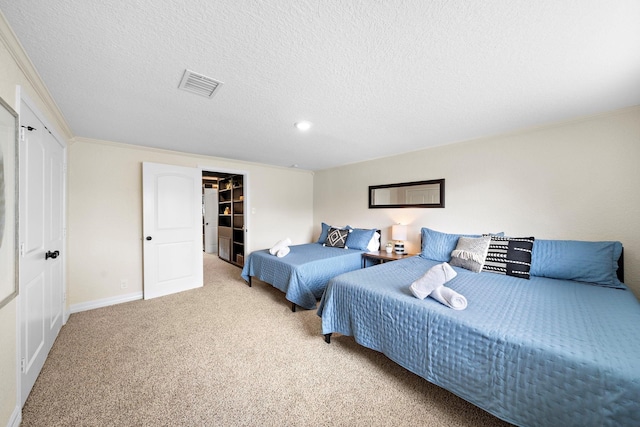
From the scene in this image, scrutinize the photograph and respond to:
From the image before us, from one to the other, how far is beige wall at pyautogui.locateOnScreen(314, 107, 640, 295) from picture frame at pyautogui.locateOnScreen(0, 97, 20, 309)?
4.07 meters

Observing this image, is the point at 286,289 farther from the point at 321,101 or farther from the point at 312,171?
the point at 312,171

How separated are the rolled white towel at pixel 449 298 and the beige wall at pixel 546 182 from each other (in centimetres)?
186

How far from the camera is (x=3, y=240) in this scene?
1.21 meters

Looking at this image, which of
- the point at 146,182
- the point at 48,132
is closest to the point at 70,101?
the point at 48,132

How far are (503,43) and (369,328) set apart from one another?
2125mm

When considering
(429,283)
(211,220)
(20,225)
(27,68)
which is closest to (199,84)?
A: (27,68)

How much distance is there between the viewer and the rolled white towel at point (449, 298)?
5.13ft

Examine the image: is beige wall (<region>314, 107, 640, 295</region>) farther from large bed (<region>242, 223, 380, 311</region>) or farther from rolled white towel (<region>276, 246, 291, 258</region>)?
rolled white towel (<region>276, 246, 291, 258</region>)

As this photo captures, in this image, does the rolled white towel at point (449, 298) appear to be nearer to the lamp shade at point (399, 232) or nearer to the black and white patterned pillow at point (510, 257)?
the black and white patterned pillow at point (510, 257)

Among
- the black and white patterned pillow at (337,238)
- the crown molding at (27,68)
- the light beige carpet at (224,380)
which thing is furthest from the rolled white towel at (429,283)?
the crown molding at (27,68)

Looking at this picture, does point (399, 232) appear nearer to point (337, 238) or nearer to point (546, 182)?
point (337, 238)

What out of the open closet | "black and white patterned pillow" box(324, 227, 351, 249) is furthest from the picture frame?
"black and white patterned pillow" box(324, 227, 351, 249)

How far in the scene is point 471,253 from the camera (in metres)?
2.57

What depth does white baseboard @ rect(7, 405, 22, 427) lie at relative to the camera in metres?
1.29
